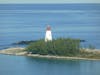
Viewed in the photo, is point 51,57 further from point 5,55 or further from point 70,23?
point 70,23

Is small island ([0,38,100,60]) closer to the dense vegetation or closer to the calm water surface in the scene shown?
the dense vegetation

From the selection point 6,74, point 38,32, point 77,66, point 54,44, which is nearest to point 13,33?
point 38,32

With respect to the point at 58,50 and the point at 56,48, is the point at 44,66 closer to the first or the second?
the point at 58,50

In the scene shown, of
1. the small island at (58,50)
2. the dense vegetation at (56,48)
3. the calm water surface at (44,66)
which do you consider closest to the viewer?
the calm water surface at (44,66)

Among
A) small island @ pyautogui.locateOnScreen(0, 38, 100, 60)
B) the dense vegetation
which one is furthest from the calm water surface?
the dense vegetation

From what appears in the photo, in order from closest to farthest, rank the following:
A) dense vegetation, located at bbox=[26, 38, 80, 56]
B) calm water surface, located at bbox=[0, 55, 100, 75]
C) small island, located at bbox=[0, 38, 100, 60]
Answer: calm water surface, located at bbox=[0, 55, 100, 75] → small island, located at bbox=[0, 38, 100, 60] → dense vegetation, located at bbox=[26, 38, 80, 56]

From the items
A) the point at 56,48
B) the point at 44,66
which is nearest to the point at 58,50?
the point at 56,48

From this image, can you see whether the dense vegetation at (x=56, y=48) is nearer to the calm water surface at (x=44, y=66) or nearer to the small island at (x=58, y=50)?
the small island at (x=58, y=50)

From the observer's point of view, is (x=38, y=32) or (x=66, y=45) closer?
(x=66, y=45)

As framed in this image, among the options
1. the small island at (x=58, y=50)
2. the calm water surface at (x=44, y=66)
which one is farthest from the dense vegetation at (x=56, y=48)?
the calm water surface at (x=44, y=66)
